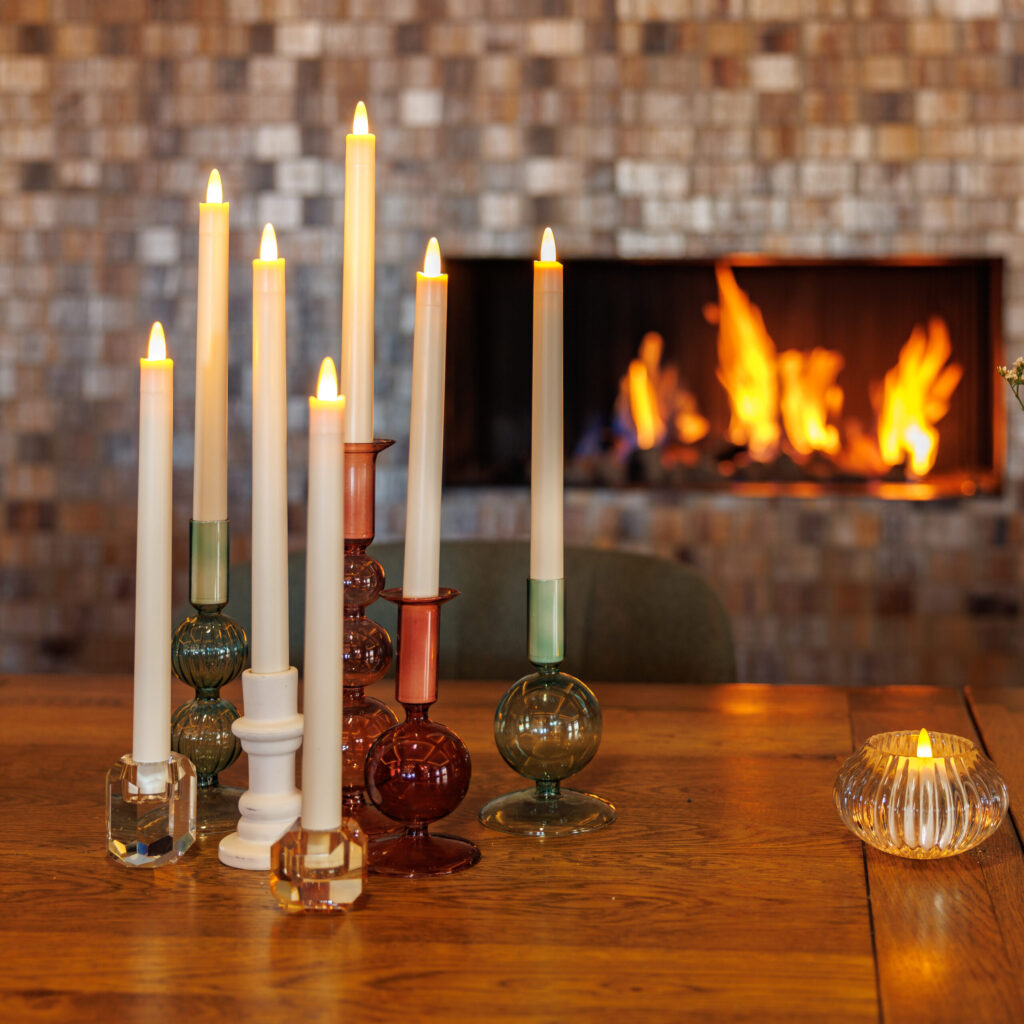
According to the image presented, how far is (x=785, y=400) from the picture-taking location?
260 centimetres

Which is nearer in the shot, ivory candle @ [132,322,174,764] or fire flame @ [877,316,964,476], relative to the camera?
ivory candle @ [132,322,174,764]

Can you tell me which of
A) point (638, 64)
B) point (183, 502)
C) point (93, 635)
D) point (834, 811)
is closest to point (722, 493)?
point (638, 64)

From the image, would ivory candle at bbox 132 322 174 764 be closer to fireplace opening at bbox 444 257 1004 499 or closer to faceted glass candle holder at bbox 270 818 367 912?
Answer: faceted glass candle holder at bbox 270 818 367 912

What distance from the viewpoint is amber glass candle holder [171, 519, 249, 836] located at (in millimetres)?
719

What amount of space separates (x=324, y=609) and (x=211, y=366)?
0.69 ft

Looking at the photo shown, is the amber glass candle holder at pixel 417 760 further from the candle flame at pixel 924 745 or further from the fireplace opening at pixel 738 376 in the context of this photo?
the fireplace opening at pixel 738 376

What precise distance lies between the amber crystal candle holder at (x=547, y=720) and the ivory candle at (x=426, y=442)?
0.28 feet

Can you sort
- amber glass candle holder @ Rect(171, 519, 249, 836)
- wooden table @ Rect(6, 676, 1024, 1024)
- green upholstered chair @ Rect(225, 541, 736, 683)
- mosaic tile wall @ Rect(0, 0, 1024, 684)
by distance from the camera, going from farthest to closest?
1. mosaic tile wall @ Rect(0, 0, 1024, 684)
2. green upholstered chair @ Rect(225, 541, 736, 683)
3. amber glass candle holder @ Rect(171, 519, 249, 836)
4. wooden table @ Rect(6, 676, 1024, 1024)

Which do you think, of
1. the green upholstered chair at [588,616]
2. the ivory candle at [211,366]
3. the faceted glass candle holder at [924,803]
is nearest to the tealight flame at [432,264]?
the ivory candle at [211,366]

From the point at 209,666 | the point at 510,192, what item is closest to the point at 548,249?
the point at 209,666

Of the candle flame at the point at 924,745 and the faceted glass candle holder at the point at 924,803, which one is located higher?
the candle flame at the point at 924,745

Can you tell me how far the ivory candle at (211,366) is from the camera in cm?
70

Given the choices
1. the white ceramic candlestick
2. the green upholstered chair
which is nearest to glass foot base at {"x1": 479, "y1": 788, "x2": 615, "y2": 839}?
the white ceramic candlestick

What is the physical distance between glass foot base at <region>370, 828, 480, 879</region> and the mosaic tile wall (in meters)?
1.84
